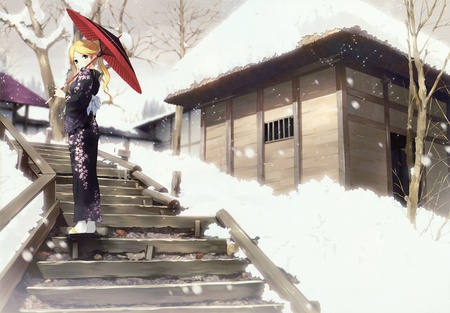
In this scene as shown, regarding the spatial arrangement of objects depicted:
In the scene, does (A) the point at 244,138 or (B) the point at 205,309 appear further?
(A) the point at 244,138

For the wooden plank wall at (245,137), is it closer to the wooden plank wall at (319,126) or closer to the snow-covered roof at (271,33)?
the snow-covered roof at (271,33)

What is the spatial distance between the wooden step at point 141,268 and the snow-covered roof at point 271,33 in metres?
4.94

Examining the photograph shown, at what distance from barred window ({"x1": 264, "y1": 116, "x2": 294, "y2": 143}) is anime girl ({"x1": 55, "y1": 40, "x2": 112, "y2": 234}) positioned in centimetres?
599

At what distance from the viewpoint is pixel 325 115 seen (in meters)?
8.89

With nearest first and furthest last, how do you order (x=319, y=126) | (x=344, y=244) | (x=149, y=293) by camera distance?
1. (x=149, y=293)
2. (x=344, y=244)
3. (x=319, y=126)

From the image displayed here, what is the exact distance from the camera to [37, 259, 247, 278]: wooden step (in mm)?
3990

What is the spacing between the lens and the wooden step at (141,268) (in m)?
3.99

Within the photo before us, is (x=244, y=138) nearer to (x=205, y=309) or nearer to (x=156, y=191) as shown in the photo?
(x=156, y=191)

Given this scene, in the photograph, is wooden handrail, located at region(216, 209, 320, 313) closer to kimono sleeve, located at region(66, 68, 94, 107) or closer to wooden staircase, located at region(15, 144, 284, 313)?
wooden staircase, located at region(15, 144, 284, 313)

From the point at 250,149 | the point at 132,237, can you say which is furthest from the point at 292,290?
the point at 250,149

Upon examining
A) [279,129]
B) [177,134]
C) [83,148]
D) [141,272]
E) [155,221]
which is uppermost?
[177,134]

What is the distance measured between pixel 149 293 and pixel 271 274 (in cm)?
117

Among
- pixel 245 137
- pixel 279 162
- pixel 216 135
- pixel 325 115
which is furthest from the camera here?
pixel 216 135

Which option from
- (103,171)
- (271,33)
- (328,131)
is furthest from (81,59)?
(328,131)
